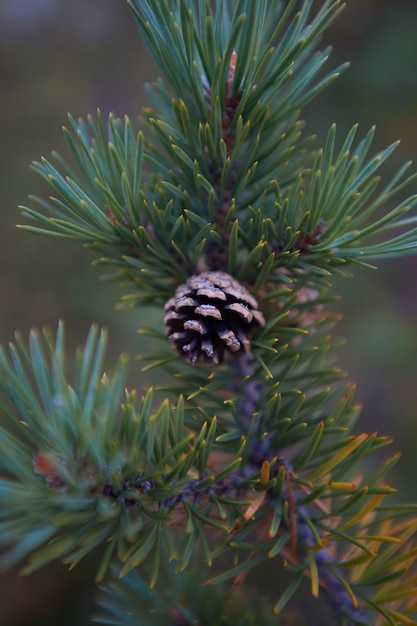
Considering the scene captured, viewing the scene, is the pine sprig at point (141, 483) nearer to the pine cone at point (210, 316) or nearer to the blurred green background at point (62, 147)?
the pine cone at point (210, 316)

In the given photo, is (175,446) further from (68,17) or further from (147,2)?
(68,17)

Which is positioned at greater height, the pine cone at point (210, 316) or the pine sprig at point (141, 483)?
the pine cone at point (210, 316)

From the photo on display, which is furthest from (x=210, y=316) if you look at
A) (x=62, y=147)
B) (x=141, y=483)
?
(x=62, y=147)

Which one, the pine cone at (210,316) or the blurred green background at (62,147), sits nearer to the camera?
the pine cone at (210,316)

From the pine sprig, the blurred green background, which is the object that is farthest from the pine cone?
the blurred green background

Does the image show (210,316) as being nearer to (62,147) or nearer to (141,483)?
(141,483)

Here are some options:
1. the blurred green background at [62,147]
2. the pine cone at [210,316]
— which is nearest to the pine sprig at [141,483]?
the pine cone at [210,316]
